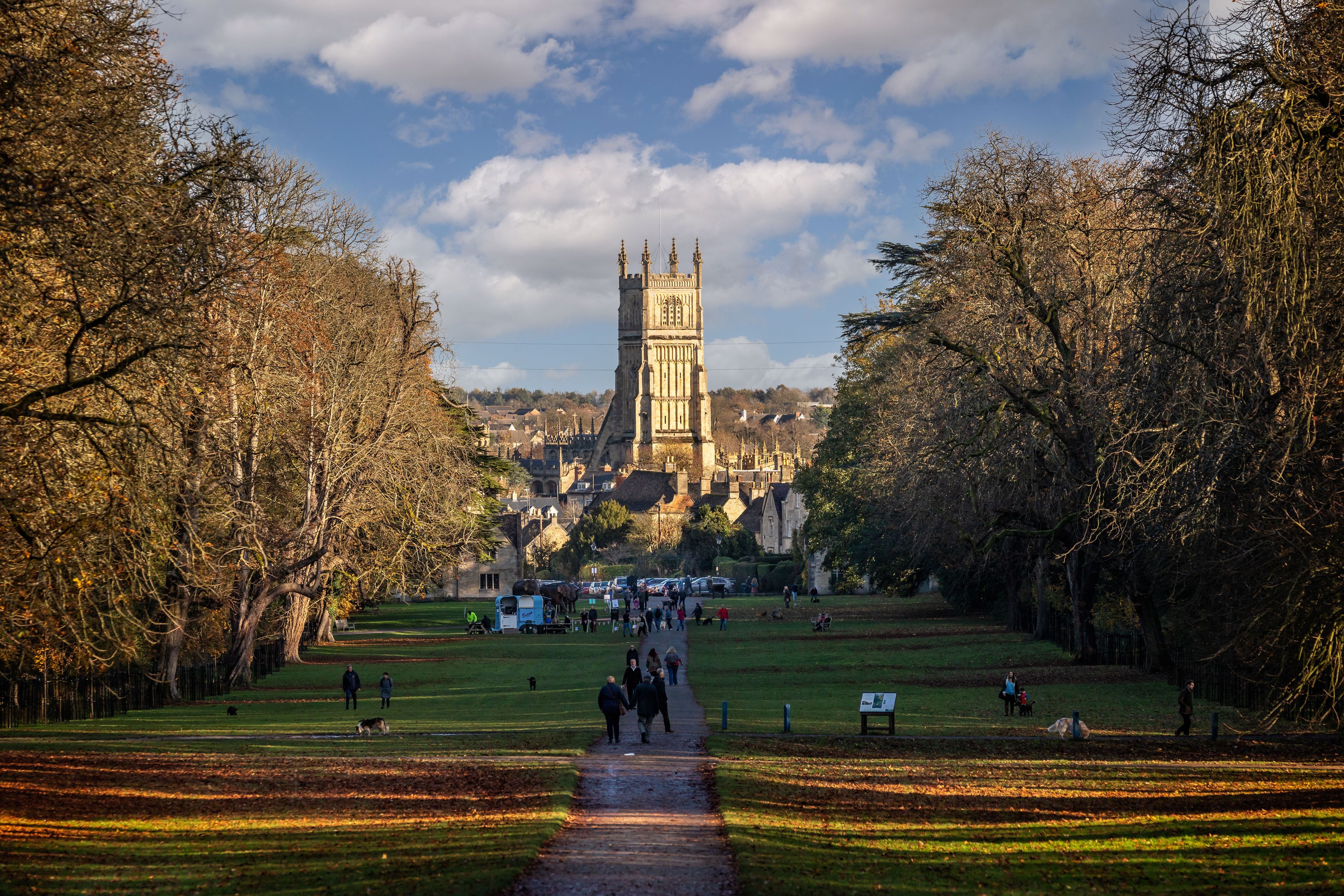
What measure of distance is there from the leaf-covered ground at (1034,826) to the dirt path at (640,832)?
1.18ft

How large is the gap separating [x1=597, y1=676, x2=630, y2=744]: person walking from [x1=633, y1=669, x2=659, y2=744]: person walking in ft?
1.08

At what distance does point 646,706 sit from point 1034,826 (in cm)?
798

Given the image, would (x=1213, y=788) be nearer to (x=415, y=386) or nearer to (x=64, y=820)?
(x=64, y=820)

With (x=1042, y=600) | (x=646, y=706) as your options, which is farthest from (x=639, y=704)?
(x=1042, y=600)

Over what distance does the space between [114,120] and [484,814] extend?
8769 mm

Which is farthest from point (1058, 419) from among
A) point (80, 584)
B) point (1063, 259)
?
point (80, 584)

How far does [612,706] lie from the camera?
66.7 feet

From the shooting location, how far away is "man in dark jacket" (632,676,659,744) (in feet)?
66.7

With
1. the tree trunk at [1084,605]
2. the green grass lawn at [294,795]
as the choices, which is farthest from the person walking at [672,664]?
the tree trunk at [1084,605]

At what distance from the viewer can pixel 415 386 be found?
130 feet

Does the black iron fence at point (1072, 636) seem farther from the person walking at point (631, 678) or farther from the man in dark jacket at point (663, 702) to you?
the man in dark jacket at point (663, 702)

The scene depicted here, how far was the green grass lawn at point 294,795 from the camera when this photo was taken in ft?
38.8

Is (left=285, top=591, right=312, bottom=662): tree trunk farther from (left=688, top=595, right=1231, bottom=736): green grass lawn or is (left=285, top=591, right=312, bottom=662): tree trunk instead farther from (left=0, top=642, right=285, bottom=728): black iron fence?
(left=688, top=595, right=1231, bottom=736): green grass lawn

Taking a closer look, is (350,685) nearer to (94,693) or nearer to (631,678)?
(94,693)
